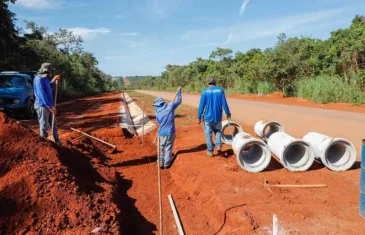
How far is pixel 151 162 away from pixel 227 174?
2544mm

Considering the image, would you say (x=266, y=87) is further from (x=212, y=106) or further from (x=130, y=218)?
(x=130, y=218)

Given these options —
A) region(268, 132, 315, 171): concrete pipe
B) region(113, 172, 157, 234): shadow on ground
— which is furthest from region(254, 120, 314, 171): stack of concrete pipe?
region(113, 172, 157, 234): shadow on ground

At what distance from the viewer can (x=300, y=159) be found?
250 inches

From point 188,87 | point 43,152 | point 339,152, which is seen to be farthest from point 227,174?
point 188,87

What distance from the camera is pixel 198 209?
5227mm

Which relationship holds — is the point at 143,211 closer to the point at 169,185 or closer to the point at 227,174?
the point at 169,185

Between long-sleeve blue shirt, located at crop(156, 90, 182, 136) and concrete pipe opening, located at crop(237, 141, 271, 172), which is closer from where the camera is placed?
concrete pipe opening, located at crop(237, 141, 271, 172)

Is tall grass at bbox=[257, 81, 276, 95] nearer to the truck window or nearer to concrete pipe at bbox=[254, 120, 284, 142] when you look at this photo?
concrete pipe at bbox=[254, 120, 284, 142]

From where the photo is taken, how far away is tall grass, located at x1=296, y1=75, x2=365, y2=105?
59.7 feet

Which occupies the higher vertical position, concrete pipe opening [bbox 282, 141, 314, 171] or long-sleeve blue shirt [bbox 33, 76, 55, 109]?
long-sleeve blue shirt [bbox 33, 76, 55, 109]

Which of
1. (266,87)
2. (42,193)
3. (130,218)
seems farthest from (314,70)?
(42,193)

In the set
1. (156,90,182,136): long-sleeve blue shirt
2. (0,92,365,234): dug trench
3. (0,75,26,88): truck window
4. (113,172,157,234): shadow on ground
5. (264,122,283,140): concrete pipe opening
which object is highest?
(0,75,26,88): truck window

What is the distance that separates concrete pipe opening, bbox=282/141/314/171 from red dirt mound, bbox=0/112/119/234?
11.5ft

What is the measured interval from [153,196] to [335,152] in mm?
3895
